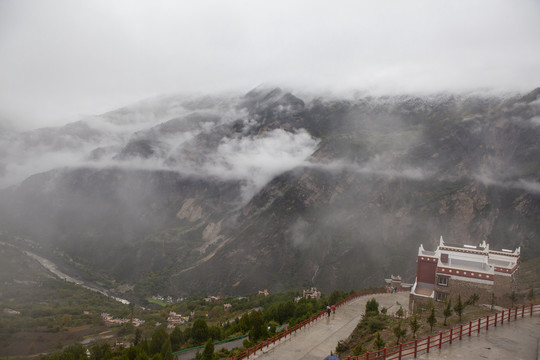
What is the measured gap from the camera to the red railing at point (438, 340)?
1585 centimetres

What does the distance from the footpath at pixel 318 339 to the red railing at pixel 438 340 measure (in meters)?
5.25

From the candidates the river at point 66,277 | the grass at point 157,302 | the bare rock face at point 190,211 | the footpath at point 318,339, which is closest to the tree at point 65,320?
the river at point 66,277

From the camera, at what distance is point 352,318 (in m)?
32.4

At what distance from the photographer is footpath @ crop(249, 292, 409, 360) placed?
21797mm

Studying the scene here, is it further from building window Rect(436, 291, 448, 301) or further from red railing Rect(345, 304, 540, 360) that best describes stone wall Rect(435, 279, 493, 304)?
red railing Rect(345, 304, 540, 360)

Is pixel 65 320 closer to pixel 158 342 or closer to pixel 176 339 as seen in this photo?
pixel 176 339

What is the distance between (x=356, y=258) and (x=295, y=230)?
2488cm

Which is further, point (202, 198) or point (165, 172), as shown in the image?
Answer: point (165, 172)

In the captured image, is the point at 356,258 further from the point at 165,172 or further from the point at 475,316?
the point at 165,172

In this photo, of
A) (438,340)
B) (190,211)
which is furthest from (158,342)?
(190,211)

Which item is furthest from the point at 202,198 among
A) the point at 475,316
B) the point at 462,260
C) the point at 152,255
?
the point at 475,316

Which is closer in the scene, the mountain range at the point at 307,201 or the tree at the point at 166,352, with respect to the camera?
the tree at the point at 166,352

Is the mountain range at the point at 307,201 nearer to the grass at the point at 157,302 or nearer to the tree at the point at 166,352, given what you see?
the grass at the point at 157,302

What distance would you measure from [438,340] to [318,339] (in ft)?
32.6
